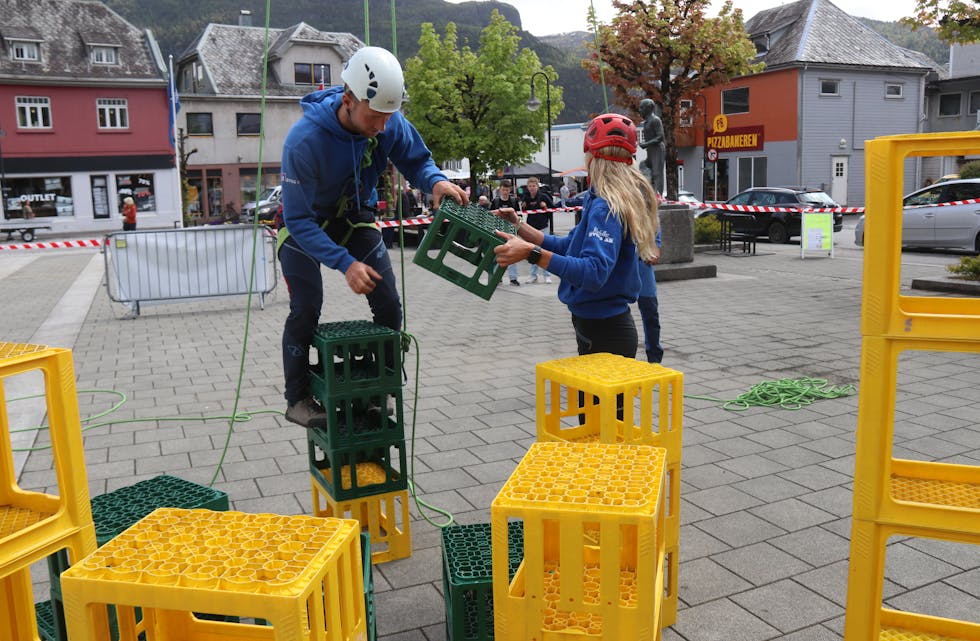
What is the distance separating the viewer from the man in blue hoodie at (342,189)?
3.66 meters

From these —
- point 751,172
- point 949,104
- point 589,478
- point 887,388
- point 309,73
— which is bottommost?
point 589,478

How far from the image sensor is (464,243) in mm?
3836

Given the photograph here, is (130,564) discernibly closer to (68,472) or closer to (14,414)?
(68,472)

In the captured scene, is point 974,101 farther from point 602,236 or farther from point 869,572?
point 869,572

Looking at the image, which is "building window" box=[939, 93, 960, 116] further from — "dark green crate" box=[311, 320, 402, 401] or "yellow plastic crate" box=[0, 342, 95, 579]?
"yellow plastic crate" box=[0, 342, 95, 579]

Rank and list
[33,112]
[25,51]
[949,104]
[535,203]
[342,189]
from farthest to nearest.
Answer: [949,104], [25,51], [33,112], [535,203], [342,189]

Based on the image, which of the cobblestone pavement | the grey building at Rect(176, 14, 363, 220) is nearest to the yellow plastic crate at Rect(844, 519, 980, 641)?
the cobblestone pavement

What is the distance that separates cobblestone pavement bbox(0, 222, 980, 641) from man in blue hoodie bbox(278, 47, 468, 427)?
625 millimetres

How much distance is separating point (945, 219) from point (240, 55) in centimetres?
4305

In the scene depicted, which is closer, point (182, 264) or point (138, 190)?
point (182, 264)

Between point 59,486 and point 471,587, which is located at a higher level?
point 59,486

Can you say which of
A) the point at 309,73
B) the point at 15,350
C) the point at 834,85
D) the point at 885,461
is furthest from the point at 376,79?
the point at 309,73

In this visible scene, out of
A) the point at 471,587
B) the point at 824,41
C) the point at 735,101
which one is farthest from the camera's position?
the point at 735,101

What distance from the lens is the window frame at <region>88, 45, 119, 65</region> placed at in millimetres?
41531
